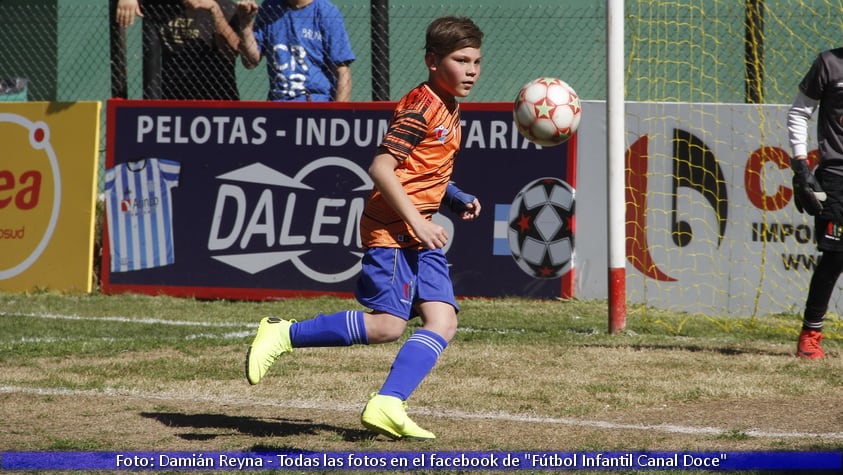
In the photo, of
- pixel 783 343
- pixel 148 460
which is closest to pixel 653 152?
pixel 783 343

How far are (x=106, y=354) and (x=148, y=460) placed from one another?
3.10 meters

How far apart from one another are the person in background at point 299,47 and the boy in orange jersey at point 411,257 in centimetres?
534

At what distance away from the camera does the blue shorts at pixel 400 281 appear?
5.34 meters

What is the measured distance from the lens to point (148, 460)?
485 centimetres

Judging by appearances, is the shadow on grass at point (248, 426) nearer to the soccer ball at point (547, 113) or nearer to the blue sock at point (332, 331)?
the blue sock at point (332, 331)

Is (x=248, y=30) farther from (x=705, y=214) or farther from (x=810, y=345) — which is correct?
(x=810, y=345)

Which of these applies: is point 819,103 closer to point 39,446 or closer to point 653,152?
point 653,152

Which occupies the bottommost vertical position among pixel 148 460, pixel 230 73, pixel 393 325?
pixel 148 460

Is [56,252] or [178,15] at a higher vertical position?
[178,15]

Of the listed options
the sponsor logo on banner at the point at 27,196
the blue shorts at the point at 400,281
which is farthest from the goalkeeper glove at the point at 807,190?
the sponsor logo on banner at the point at 27,196

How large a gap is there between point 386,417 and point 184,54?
7228 millimetres

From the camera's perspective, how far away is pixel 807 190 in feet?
24.4

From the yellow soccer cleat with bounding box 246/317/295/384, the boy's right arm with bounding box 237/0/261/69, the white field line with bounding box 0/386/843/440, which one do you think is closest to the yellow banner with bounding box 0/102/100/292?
the boy's right arm with bounding box 237/0/261/69

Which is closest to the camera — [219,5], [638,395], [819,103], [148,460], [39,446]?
[148,460]
